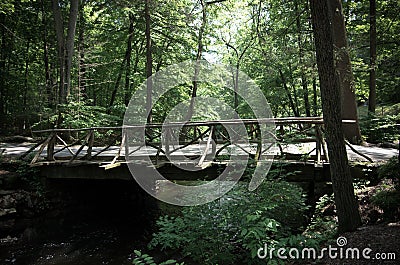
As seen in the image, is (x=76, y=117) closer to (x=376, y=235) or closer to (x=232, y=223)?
(x=232, y=223)

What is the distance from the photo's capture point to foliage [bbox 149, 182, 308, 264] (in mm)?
4980

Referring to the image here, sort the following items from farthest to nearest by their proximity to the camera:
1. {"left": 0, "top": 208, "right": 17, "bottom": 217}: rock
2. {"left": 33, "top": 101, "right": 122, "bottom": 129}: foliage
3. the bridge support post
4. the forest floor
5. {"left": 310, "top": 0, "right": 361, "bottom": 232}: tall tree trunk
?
1. {"left": 33, "top": 101, "right": 122, "bottom": 129}: foliage
2. the bridge support post
3. {"left": 0, "top": 208, "right": 17, "bottom": 217}: rock
4. {"left": 310, "top": 0, "right": 361, "bottom": 232}: tall tree trunk
5. the forest floor

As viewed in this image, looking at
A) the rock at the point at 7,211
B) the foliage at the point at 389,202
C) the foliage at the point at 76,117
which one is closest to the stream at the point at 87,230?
the rock at the point at 7,211

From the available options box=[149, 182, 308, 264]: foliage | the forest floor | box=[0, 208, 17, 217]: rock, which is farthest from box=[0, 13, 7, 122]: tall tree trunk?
the forest floor

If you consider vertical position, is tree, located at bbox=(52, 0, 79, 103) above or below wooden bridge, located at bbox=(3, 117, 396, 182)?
above

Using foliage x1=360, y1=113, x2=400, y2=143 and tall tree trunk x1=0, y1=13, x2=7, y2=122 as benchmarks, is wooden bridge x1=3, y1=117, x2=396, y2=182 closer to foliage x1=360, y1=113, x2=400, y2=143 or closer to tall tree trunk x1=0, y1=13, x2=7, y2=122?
foliage x1=360, y1=113, x2=400, y2=143

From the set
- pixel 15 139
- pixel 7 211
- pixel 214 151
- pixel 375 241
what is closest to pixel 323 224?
pixel 375 241

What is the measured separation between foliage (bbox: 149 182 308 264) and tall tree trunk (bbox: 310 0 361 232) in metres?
0.83

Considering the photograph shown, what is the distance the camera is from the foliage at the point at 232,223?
4.98 m

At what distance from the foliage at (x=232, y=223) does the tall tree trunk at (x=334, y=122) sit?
0.83 meters

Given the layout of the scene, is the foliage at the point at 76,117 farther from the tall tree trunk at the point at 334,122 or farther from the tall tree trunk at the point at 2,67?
the tall tree trunk at the point at 334,122

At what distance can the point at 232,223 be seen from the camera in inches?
204

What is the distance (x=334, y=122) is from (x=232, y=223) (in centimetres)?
220

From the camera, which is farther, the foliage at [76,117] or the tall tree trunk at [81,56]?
the tall tree trunk at [81,56]
